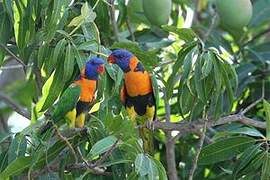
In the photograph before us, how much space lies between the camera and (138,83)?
8.45 ft

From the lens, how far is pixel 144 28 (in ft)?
10.8

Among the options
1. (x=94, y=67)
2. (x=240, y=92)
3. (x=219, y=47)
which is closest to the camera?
(x=94, y=67)

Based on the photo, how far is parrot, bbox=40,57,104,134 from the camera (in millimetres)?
2088

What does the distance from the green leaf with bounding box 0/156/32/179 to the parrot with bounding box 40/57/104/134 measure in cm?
10

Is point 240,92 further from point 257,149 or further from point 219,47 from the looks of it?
point 257,149

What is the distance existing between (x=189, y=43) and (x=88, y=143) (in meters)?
0.40

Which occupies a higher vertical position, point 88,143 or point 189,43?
point 189,43

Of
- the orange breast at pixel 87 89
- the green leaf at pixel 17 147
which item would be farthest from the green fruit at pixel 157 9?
the green leaf at pixel 17 147

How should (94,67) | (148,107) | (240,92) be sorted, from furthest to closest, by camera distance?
1. (240,92)
2. (148,107)
3. (94,67)

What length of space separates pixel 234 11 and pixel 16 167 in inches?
32.9

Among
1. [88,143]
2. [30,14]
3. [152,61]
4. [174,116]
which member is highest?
[30,14]

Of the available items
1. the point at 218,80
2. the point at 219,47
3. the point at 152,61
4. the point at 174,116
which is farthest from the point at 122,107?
the point at 219,47

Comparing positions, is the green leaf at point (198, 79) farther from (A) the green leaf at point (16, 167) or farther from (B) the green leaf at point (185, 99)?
(A) the green leaf at point (16, 167)

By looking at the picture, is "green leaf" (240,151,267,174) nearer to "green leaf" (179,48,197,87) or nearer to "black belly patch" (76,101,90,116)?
"green leaf" (179,48,197,87)
